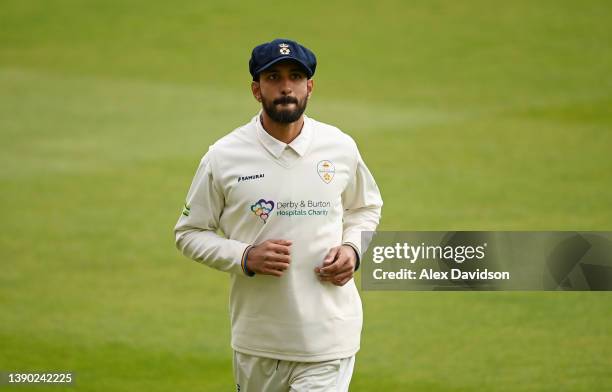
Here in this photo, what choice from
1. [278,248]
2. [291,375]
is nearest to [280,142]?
[278,248]

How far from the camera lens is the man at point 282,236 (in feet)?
13.4

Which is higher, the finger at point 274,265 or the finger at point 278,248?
the finger at point 278,248

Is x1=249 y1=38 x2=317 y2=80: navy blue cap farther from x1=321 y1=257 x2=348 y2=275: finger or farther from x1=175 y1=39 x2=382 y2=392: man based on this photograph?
x1=321 y1=257 x2=348 y2=275: finger

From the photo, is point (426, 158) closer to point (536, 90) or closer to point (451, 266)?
point (536, 90)

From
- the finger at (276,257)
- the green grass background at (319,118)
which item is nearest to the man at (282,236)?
the finger at (276,257)

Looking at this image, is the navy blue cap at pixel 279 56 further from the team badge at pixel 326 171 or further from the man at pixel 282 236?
the team badge at pixel 326 171

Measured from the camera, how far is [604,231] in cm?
1026

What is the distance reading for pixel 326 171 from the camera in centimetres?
420

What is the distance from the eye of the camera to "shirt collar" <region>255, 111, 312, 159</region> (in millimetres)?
4160

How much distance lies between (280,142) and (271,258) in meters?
0.46

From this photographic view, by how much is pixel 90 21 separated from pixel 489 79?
8.06 meters

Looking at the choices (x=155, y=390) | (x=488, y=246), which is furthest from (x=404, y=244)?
(x=155, y=390)

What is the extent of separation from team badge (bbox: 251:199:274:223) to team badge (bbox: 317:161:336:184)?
23cm

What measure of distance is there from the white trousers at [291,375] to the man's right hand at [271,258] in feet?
1.23
